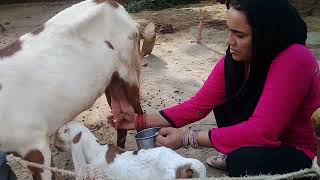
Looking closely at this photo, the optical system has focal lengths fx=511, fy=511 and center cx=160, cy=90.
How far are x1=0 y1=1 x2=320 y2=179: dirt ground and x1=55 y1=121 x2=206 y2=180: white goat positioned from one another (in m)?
0.68

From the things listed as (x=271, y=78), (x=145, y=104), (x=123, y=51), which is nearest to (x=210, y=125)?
(x=145, y=104)

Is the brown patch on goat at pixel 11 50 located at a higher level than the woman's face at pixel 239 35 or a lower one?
lower

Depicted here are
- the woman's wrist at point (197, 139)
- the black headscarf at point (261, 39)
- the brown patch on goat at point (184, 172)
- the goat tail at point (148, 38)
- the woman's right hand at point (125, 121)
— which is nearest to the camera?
the black headscarf at point (261, 39)

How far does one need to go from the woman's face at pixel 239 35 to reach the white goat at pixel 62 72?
1.26m

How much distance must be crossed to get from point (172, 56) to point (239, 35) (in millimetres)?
4225

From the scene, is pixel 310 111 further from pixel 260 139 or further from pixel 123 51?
pixel 123 51

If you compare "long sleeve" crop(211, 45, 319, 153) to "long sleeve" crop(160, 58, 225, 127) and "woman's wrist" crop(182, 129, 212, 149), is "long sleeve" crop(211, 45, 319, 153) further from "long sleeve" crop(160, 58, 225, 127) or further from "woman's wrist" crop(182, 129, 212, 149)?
"long sleeve" crop(160, 58, 225, 127)

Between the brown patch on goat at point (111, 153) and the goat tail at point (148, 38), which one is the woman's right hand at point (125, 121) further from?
the goat tail at point (148, 38)

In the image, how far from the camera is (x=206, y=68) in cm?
614

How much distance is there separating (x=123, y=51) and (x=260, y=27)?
5.07ft

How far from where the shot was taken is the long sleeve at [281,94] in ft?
8.37

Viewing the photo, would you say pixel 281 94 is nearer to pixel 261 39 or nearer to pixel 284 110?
pixel 284 110

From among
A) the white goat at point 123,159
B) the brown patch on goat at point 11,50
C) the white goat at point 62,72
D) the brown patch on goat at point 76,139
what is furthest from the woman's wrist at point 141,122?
the brown patch on goat at point 11,50

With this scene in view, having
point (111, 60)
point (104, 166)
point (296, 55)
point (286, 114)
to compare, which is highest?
point (296, 55)
